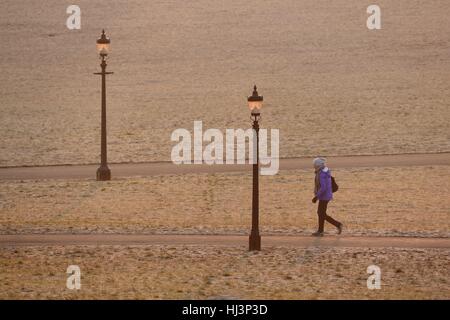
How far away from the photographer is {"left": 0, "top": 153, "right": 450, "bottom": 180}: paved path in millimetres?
32469

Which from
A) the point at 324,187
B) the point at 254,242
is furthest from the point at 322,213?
the point at 254,242

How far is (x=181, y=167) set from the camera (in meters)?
33.6

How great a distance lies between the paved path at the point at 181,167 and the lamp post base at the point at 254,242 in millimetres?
11803

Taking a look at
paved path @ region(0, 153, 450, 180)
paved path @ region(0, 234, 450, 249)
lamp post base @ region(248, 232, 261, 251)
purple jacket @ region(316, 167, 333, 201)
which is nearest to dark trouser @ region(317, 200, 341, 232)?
purple jacket @ region(316, 167, 333, 201)

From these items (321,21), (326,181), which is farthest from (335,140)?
(321,21)

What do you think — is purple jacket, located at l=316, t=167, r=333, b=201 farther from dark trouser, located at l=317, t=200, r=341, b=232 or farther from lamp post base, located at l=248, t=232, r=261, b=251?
lamp post base, located at l=248, t=232, r=261, b=251

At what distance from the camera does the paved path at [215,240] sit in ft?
69.7

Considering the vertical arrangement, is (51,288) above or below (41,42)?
below

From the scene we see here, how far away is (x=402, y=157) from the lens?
114 ft

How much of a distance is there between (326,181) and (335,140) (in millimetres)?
16636

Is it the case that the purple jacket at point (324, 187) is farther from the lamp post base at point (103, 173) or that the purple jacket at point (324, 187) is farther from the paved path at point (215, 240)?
the lamp post base at point (103, 173)

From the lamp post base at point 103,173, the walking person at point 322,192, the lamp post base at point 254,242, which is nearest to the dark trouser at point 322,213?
the walking person at point 322,192

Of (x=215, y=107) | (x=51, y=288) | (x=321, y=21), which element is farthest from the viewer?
(x=321, y=21)
